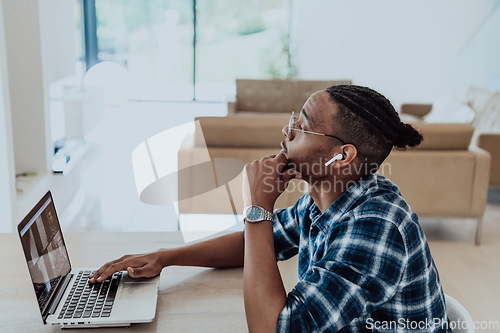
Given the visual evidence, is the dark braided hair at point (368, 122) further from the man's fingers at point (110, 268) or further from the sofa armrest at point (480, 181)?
the sofa armrest at point (480, 181)

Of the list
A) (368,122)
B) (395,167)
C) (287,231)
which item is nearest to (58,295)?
(287,231)

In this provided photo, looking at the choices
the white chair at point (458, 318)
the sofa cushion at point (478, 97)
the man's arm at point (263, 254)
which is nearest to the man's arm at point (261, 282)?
the man's arm at point (263, 254)

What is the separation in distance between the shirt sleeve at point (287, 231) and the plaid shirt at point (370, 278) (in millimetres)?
274

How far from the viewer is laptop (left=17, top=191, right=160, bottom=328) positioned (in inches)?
43.2

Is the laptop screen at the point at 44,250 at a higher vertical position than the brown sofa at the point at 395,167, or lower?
higher

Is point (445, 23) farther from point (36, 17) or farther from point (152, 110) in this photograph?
point (36, 17)

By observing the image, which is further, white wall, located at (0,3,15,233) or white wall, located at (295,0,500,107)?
white wall, located at (295,0,500,107)

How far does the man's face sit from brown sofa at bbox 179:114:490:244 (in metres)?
2.12

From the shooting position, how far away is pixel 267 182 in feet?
4.03

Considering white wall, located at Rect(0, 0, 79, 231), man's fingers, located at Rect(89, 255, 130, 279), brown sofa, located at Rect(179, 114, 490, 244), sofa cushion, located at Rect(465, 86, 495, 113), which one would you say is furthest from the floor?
man's fingers, located at Rect(89, 255, 130, 279)

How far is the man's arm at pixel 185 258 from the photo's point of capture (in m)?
1.30

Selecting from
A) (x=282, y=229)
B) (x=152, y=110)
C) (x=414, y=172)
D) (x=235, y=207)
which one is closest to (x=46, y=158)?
(x=235, y=207)

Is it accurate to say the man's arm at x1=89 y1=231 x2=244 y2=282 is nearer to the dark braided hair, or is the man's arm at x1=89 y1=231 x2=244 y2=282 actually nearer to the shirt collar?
the shirt collar

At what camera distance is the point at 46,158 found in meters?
3.75
